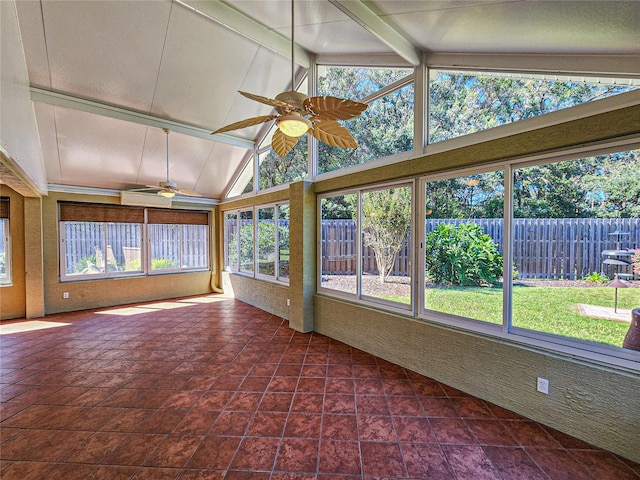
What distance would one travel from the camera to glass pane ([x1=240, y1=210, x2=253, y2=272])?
6008 mm

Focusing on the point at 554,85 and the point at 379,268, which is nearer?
the point at 554,85

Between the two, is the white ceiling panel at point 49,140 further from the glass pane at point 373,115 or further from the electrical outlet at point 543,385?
the electrical outlet at point 543,385

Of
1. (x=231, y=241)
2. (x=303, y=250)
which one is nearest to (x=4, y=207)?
(x=231, y=241)

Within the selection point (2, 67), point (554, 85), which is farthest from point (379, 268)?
point (2, 67)

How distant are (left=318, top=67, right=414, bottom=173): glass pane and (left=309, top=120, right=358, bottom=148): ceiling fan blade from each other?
114 cm

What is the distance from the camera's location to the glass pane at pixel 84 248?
551cm

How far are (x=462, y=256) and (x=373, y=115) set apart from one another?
209cm

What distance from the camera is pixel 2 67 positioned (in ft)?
7.36

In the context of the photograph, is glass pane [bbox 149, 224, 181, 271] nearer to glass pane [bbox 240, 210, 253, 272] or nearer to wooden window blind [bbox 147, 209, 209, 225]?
wooden window blind [bbox 147, 209, 209, 225]

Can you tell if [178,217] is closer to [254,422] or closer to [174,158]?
[174,158]

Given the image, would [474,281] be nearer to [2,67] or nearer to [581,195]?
[581,195]

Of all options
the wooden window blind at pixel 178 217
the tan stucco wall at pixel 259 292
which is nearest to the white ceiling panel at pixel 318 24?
the tan stucco wall at pixel 259 292

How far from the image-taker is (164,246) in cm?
664

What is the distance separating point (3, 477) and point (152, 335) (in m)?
2.52
